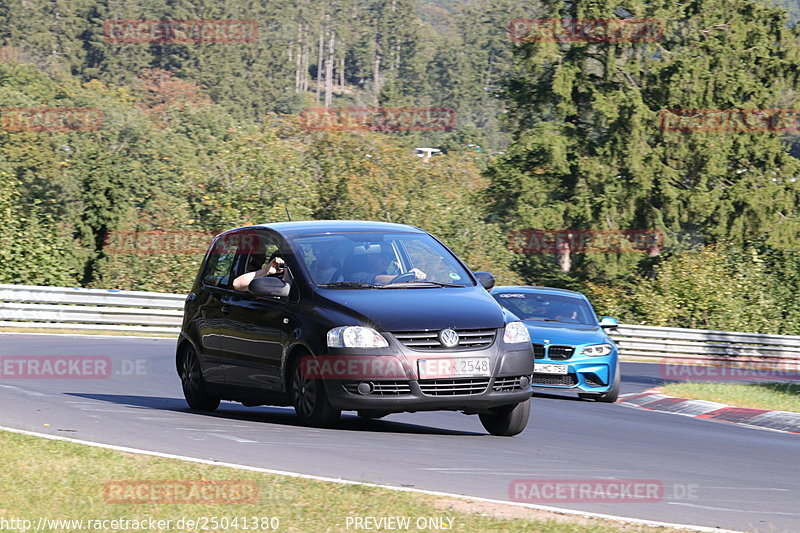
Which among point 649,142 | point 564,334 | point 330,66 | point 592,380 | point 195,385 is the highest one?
point 330,66

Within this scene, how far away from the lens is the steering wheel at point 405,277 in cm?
1025

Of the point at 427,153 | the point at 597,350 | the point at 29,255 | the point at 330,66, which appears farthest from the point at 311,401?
the point at 330,66

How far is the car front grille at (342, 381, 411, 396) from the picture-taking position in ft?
30.6

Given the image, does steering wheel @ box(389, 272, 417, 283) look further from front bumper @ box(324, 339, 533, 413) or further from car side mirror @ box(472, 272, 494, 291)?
front bumper @ box(324, 339, 533, 413)

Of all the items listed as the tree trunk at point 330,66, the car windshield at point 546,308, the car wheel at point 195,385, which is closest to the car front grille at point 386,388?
the car wheel at point 195,385

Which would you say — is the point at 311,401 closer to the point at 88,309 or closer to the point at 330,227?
the point at 330,227

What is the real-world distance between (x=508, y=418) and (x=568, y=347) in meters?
6.05

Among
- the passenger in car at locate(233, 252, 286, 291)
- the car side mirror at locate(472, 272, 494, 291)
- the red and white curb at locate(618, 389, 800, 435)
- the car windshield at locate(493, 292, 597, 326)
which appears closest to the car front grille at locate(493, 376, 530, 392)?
the car side mirror at locate(472, 272, 494, 291)

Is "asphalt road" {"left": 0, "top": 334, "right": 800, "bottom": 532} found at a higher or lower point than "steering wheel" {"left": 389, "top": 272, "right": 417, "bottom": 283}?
lower

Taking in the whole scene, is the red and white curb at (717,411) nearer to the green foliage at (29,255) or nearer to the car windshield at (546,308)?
the car windshield at (546,308)

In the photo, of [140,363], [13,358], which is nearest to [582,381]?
[140,363]

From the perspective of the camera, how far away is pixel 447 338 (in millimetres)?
9367

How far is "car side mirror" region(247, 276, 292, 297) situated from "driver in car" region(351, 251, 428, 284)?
1.90 ft

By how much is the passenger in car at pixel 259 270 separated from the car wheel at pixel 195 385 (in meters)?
1.08
